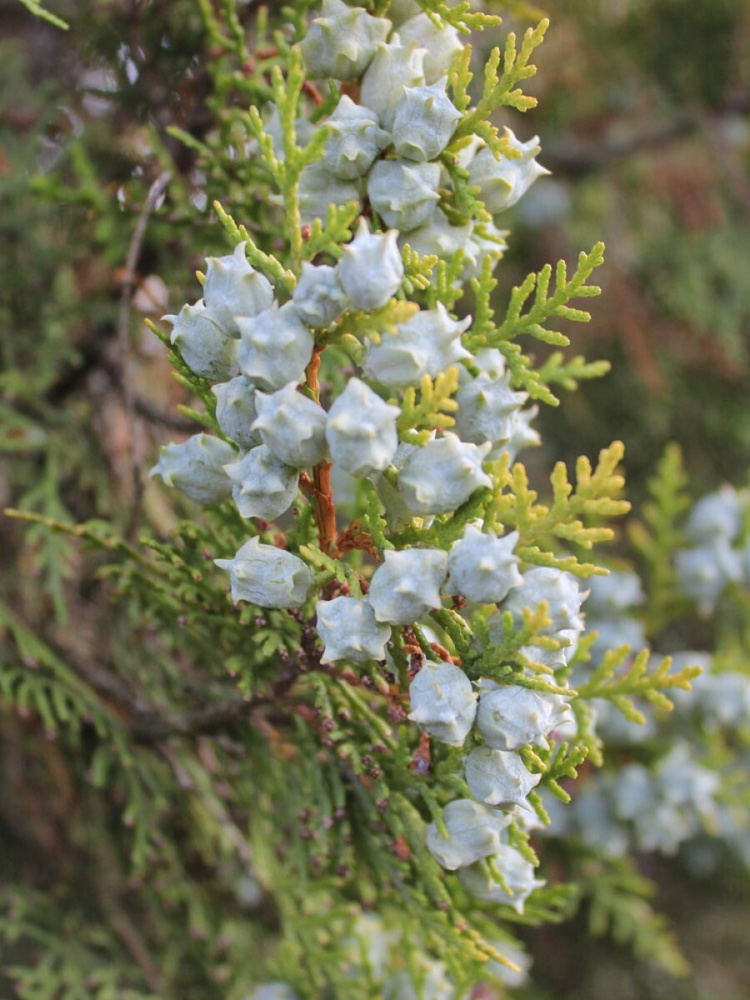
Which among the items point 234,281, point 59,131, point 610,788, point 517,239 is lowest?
point 610,788

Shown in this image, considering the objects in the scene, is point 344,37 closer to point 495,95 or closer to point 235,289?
point 495,95

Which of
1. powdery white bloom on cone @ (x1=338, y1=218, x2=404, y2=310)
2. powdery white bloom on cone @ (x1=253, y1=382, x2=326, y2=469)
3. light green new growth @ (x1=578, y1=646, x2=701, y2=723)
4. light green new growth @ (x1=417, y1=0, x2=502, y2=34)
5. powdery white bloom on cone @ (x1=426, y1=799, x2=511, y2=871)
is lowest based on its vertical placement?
powdery white bloom on cone @ (x1=426, y1=799, x2=511, y2=871)

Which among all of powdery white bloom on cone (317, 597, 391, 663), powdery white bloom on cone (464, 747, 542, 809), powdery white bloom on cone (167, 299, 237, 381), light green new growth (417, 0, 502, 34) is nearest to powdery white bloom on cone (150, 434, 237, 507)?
powdery white bloom on cone (167, 299, 237, 381)

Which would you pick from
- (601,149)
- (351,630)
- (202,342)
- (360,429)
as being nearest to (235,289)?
(202,342)

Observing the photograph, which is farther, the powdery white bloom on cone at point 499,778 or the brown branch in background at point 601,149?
the brown branch in background at point 601,149

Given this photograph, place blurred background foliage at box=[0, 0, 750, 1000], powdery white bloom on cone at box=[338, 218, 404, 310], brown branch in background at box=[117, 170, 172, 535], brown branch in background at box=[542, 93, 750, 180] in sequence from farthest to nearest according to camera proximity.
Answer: brown branch in background at box=[542, 93, 750, 180] → blurred background foliage at box=[0, 0, 750, 1000] → brown branch in background at box=[117, 170, 172, 535] → powdery white bloom on cone at box=[338, 218, 404, 310]

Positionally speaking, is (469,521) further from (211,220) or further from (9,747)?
(9,747)

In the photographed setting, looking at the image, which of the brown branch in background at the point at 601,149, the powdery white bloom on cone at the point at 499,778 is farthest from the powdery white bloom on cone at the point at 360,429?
the brown branch in background at the point at 601,149

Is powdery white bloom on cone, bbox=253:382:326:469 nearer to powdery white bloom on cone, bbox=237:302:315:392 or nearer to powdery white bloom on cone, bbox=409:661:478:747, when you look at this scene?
powdery white bloom on cone, bbox=237:302:315:392

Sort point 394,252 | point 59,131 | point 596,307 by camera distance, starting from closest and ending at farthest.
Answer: point 394,252, point 59,131, point 596,307

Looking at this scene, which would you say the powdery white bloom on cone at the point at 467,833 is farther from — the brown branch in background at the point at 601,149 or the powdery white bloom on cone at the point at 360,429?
the brown branch in background at the point at 601,149

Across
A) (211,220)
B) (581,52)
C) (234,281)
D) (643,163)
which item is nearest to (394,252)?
(234,281)
